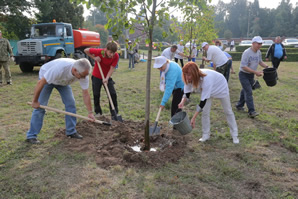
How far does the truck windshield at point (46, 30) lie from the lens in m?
12.6

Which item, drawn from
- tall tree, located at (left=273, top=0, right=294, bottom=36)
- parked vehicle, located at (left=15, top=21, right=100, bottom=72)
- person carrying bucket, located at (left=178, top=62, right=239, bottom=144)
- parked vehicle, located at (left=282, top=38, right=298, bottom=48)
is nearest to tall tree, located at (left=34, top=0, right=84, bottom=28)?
parked vehicle, located at (left=15, top=21, right=100, bottom=72)

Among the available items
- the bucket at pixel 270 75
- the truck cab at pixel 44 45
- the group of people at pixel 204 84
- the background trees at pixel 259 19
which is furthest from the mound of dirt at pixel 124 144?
the background trees at pixel 259 19

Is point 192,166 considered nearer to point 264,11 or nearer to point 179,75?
point 179,75

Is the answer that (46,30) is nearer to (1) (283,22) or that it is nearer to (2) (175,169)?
(2) (175,169)

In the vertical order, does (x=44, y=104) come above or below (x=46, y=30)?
below

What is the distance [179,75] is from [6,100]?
17.2 feet

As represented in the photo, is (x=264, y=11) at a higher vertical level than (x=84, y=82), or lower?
higher

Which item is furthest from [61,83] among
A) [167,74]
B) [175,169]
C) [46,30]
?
[46,30]

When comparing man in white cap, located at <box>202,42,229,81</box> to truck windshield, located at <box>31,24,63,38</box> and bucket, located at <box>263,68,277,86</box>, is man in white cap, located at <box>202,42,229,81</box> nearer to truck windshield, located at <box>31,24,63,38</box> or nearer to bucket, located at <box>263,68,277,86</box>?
bucket, located at <box>263,68,277,86</box>

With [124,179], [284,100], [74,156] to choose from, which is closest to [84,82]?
[74,156]

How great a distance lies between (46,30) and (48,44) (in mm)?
1332

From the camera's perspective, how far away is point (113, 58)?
4895mm

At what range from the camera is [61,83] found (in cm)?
373

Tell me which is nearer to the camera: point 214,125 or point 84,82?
point 84,82
